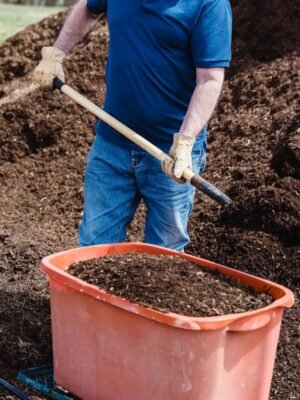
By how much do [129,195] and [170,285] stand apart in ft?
3.10

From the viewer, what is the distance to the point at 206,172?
648cm

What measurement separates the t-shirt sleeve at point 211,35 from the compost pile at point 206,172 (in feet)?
5.00

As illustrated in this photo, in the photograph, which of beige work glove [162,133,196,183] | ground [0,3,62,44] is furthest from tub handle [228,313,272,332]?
ground [0,3,62,44]

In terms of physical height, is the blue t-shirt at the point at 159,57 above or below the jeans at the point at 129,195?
above

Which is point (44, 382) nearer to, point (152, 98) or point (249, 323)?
point (249, 323)

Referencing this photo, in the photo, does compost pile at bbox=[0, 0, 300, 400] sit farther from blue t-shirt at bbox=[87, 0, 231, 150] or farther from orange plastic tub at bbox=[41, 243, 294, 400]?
blue t-shirt at bbox=[87, 0, 231, 150]

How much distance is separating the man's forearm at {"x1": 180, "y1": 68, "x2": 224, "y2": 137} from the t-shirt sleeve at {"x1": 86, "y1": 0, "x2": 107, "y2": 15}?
701mm

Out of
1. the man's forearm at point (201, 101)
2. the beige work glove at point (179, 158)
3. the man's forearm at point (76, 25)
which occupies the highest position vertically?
the man's forearm at point (76, 25)

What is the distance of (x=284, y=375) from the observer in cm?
420

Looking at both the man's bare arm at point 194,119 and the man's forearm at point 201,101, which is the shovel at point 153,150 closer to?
the man's bare arm at point 194,119

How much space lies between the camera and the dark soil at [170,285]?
327 cm

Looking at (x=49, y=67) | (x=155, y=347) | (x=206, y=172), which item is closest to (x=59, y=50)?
(x=49, y=67)

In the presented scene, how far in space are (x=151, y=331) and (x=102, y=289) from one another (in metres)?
0.31

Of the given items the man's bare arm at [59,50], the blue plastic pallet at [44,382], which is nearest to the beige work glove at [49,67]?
the man's bare arm at [59,50]
